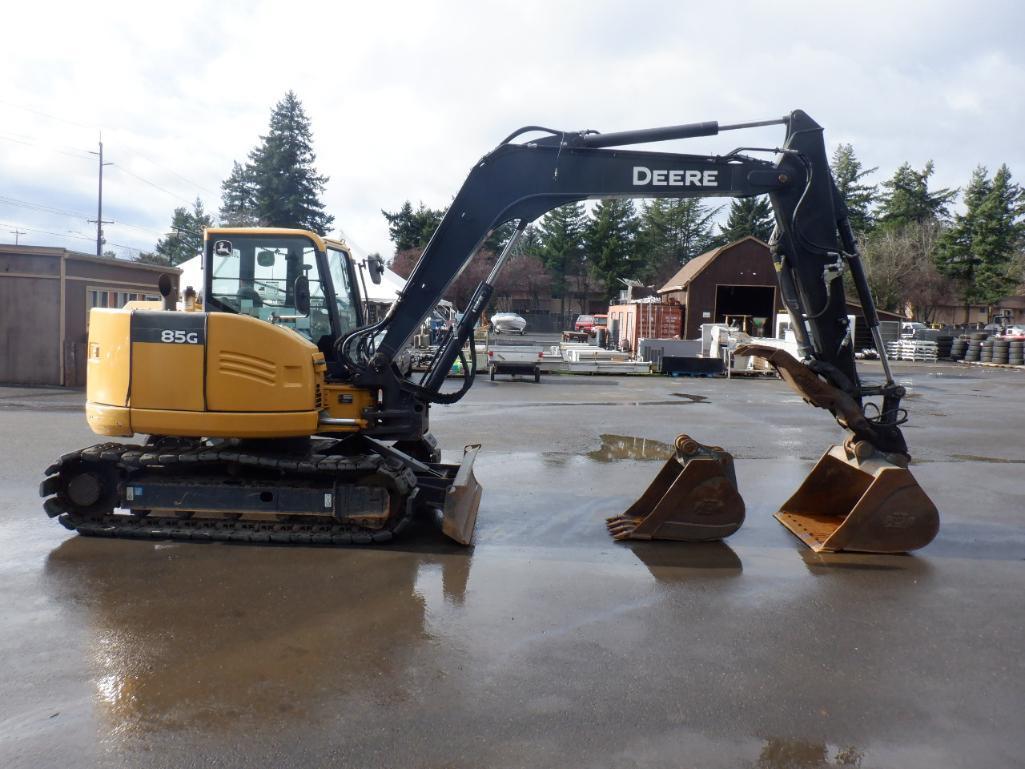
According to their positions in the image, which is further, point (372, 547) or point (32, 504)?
point (32, 504)

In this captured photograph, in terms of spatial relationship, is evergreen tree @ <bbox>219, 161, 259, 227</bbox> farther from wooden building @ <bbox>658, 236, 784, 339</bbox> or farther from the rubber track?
the rubber track

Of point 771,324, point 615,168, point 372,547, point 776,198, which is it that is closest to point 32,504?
point 372,547

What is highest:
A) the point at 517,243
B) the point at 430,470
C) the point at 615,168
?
the point at 615,168

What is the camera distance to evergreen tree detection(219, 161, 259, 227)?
61678mm

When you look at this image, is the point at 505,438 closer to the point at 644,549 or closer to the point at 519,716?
the point at 644,549

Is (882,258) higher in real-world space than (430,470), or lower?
higher

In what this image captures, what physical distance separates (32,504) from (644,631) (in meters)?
6.41

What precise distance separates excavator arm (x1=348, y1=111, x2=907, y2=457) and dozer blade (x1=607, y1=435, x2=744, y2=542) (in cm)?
112

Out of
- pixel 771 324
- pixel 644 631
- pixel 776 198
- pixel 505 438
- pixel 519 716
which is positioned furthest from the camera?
pixel 771 324

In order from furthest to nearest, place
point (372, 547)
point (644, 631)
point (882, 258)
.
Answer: point (882, 258), point (372, 547), point (644, 631)

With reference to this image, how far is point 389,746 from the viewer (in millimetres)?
3781

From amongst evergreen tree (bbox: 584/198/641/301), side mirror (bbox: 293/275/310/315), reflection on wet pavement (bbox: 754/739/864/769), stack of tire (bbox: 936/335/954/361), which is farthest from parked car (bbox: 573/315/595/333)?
reflection on wet pavement (bbox: 754/739/864/769)

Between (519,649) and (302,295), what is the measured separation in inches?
149

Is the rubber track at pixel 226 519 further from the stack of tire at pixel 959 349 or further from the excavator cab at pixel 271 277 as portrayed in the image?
the stack of tire at pixel 959 349
